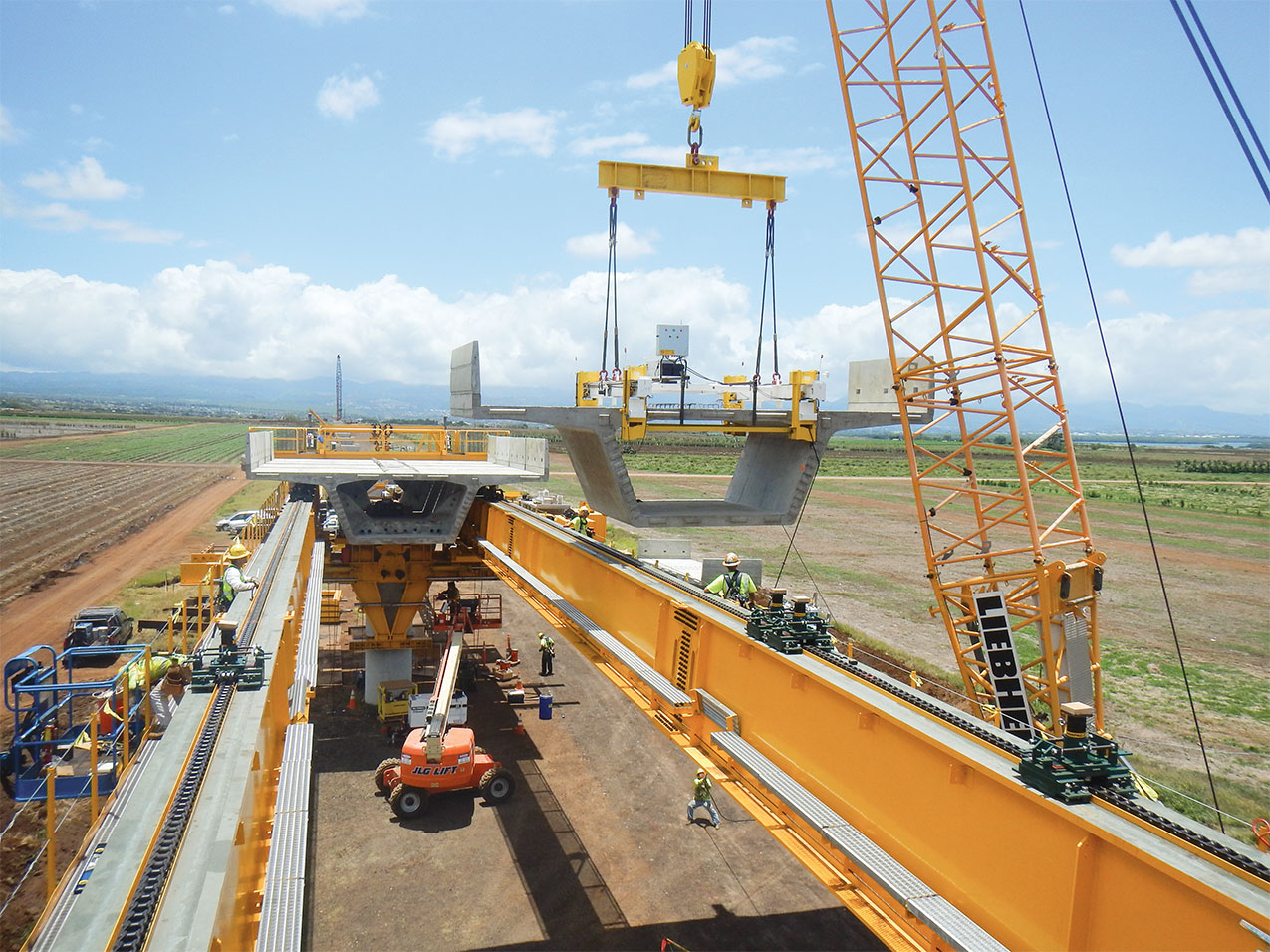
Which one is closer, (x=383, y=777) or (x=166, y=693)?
(x=166, y=693)

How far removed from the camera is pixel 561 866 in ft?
43.0

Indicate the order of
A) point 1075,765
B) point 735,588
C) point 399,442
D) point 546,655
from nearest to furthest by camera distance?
point 1075,765 < point 735,588 < point 546,655 < point 399,442

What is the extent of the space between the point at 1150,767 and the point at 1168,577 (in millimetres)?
29666

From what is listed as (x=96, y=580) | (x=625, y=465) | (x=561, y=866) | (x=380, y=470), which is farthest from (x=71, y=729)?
(x=96, y=580)

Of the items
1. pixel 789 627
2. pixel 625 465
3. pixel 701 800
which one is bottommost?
pixel 701 800

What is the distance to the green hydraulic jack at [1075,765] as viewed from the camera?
492cm

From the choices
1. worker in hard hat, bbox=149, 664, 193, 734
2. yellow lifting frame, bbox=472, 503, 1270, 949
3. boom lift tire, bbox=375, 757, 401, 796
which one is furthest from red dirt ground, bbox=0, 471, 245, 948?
yellow lifting frame, bbox=472, 503, 1270, 949

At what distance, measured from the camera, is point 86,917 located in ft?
12.2

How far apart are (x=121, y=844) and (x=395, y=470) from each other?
1416 cm

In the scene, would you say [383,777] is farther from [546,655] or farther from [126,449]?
[126,449]

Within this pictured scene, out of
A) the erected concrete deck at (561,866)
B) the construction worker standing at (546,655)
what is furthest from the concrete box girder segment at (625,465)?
the construction worker standing at (546,655)

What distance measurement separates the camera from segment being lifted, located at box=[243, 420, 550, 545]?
A: 54.1 feet

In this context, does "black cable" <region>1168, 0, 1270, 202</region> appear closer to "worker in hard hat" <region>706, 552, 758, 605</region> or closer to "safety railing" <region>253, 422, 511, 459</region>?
"worker in hard hat" <region>706, 552, 758, 605</region>

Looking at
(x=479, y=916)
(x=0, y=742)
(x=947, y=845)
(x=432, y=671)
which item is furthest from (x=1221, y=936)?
(x=432, y=671)
